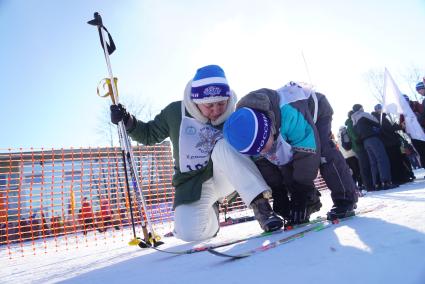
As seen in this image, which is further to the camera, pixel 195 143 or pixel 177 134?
pixel 177 134

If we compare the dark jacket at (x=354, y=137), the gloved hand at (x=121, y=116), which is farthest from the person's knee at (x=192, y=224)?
the dark jacket at (x=354, y=137)

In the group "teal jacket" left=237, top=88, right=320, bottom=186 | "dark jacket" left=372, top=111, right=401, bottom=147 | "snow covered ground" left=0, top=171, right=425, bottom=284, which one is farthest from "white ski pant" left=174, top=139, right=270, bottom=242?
"dark jacket" left=372, top=111, right=401, bottom=147

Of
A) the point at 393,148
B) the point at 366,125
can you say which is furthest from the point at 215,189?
the point at 393,148

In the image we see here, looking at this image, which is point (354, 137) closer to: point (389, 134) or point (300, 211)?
point (389, 134)

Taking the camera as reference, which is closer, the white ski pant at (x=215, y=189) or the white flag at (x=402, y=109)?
the white ski pant at (x=215, y=189)

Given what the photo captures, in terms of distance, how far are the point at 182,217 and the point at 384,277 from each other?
7.05 feet

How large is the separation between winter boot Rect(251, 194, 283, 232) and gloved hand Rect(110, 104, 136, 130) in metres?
1.49

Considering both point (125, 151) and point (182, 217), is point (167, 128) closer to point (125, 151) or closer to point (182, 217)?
point (125, 151)

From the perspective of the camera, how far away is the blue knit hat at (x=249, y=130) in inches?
80.4

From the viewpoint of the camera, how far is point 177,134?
300 cm

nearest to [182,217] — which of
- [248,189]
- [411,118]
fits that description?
[248,189]

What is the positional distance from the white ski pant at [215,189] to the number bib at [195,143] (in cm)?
18

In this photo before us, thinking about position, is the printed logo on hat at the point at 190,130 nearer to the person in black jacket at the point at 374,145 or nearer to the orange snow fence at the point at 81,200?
the orange snow fence at the point at 81,200

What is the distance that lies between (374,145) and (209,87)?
3.97 meters
